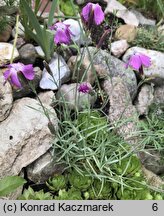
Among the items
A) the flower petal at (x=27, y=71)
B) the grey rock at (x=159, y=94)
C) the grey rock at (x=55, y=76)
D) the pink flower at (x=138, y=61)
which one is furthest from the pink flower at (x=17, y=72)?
the grey rock at (x=159, y=94)

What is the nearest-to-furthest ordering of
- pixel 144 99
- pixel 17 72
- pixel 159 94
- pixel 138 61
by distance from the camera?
pixel 17 72, pixel 138 61, pixel 144 99, pixel 159 94

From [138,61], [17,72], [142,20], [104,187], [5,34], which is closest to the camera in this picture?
[17,72]

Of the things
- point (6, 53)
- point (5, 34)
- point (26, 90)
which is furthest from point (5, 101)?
point (5, 34)

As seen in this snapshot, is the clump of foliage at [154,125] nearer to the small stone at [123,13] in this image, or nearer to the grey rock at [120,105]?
the grey rock at [120,105]

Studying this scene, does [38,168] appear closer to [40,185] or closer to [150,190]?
[40,185]

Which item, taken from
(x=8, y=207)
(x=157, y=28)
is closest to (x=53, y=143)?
(x=8, y=207)

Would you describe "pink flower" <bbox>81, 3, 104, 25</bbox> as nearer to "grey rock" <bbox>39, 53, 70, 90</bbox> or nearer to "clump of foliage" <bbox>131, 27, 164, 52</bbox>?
"grey rock" <bbox>39, 53, 70, 90</bbox>

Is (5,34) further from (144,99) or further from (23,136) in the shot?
(144,99)
